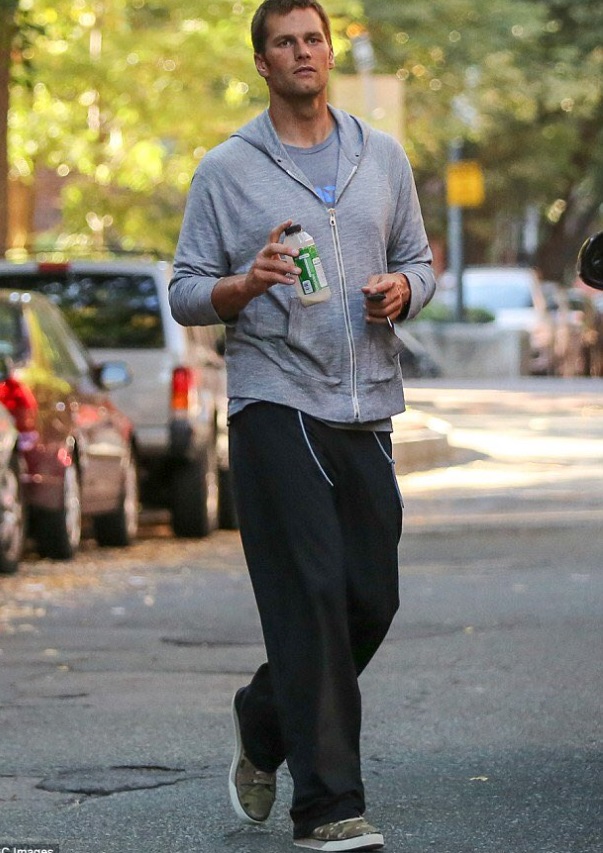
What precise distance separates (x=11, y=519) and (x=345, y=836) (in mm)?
6140

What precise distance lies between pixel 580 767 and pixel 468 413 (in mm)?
19350

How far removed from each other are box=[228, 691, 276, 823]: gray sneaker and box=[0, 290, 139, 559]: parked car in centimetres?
609

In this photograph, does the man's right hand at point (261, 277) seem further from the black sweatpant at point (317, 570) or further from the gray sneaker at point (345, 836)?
the gray sneaker at point (345, 836)

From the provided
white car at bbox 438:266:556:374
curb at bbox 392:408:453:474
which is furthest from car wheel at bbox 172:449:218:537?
white car at bbox 438:266:556:374

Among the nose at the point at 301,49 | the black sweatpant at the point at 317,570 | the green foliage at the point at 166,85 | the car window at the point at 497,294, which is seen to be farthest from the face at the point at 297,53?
the car window at the point at 497,294

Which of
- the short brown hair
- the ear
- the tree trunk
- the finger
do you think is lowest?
the finger

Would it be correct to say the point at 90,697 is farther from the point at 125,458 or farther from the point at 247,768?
the point at 125,458

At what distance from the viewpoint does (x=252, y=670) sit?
321 inches

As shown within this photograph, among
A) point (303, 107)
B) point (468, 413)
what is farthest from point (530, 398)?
point (303, 107)

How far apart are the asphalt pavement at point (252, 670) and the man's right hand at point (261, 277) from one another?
4.11 ft

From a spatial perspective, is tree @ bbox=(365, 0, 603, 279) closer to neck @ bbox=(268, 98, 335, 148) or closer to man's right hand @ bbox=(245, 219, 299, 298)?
neck @ bbox=(268, 98, 335, 148)

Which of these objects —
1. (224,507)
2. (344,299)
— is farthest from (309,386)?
(224,507)

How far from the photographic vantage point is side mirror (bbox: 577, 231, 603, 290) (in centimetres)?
552

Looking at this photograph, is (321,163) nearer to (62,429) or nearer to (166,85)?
(62,429)
